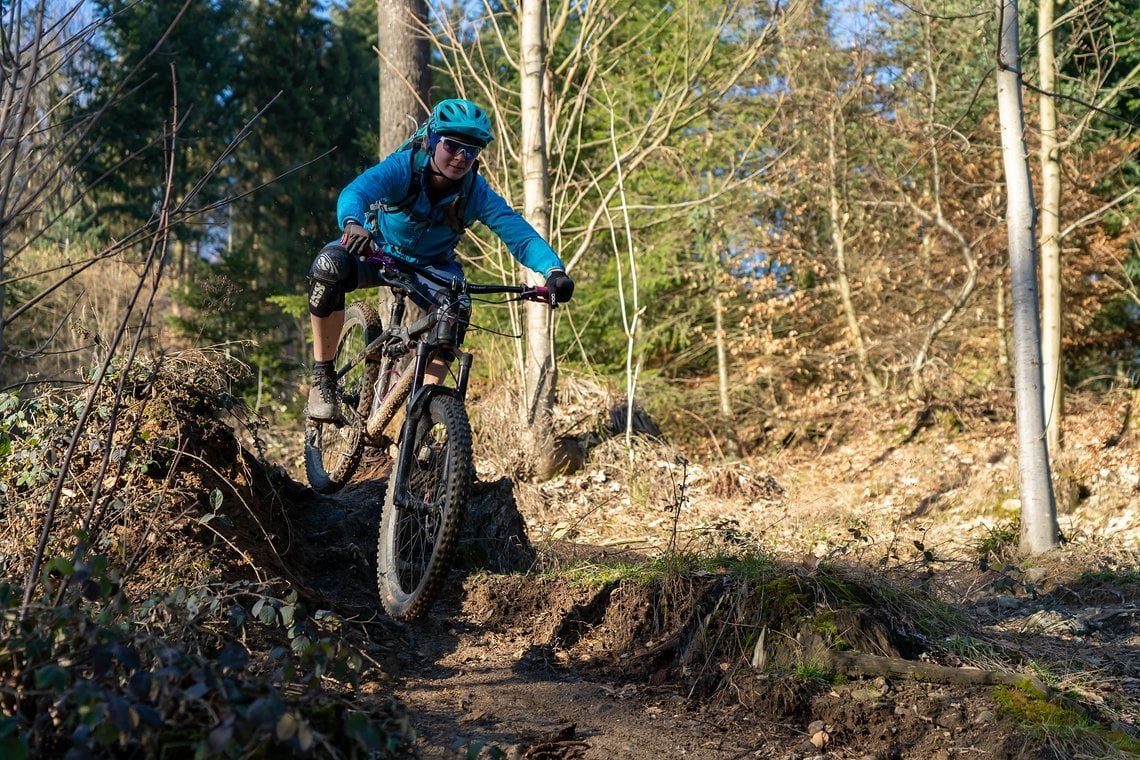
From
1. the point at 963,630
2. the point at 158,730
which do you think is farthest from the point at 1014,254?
the point at 158,730


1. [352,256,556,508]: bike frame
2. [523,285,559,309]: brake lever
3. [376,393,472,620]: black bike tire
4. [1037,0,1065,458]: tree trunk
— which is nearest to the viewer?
[376,393,472,620]: black bike tire

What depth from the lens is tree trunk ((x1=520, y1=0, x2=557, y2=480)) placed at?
9.81 meters

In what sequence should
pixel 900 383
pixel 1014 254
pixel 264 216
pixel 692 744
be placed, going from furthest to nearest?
pixel 264 216
pixel 900 383
pixel 1014 254
pixel 692 744

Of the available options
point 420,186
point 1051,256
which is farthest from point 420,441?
point 1051,256

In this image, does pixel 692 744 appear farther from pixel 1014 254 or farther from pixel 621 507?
pixel 621 507

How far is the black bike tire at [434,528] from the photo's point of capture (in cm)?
436

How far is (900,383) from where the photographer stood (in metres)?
14.1

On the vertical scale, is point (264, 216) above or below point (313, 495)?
above

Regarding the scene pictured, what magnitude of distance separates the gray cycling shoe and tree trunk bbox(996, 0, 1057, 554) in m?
4.84

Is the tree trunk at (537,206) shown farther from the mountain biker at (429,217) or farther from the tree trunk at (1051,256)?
the tree trunk at (1051,256)

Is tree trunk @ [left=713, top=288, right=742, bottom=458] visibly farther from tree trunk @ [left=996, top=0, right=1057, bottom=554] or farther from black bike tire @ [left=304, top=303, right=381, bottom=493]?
black bike tire @ [left=304, top=303, right=381, bottom=493]

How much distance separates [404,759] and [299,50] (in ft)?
82.1

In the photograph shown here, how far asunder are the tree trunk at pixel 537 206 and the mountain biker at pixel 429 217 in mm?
4369

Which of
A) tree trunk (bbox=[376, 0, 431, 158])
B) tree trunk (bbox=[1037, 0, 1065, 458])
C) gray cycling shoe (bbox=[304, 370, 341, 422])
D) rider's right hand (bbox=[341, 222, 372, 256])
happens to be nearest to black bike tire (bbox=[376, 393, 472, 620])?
rider's right hand (bbox=[341, 222, 372, 256])
